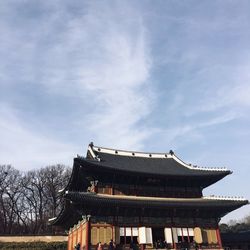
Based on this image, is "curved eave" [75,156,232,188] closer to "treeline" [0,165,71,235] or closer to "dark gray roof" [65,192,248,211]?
"dark gray roof" [65,192,248,211]

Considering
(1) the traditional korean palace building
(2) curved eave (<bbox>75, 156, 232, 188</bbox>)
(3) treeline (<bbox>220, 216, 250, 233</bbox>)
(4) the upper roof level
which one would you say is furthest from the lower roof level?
(3) treeline (<bbox>220, 216, 250, 233</bbox>)

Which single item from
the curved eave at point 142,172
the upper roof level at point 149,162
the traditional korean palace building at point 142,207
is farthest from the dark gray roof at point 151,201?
the upper roof level at point 149,162

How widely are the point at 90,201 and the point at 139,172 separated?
264 inches

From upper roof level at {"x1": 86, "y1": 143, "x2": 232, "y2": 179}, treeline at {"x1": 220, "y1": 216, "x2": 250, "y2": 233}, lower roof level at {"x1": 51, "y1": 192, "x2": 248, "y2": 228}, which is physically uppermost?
upper roof level at {"x1": 86, "y1": 143, "x2": 232, "y2": 179}

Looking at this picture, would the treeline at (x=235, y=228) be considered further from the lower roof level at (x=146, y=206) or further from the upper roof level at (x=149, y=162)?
the lower roof level at (x=146, y=206)

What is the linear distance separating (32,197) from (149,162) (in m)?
47.5

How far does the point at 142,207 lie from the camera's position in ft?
97.7

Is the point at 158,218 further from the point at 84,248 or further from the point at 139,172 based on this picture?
the point at 84,248

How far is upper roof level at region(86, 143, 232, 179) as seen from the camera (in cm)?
3500

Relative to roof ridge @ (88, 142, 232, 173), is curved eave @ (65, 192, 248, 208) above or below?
below

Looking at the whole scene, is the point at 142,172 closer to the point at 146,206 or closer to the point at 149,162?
the point at 146,206

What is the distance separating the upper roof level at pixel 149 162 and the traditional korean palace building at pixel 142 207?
217 millimetres

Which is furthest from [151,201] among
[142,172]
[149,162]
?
[149,162]

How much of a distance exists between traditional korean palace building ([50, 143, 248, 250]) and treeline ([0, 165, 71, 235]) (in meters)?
40.7
